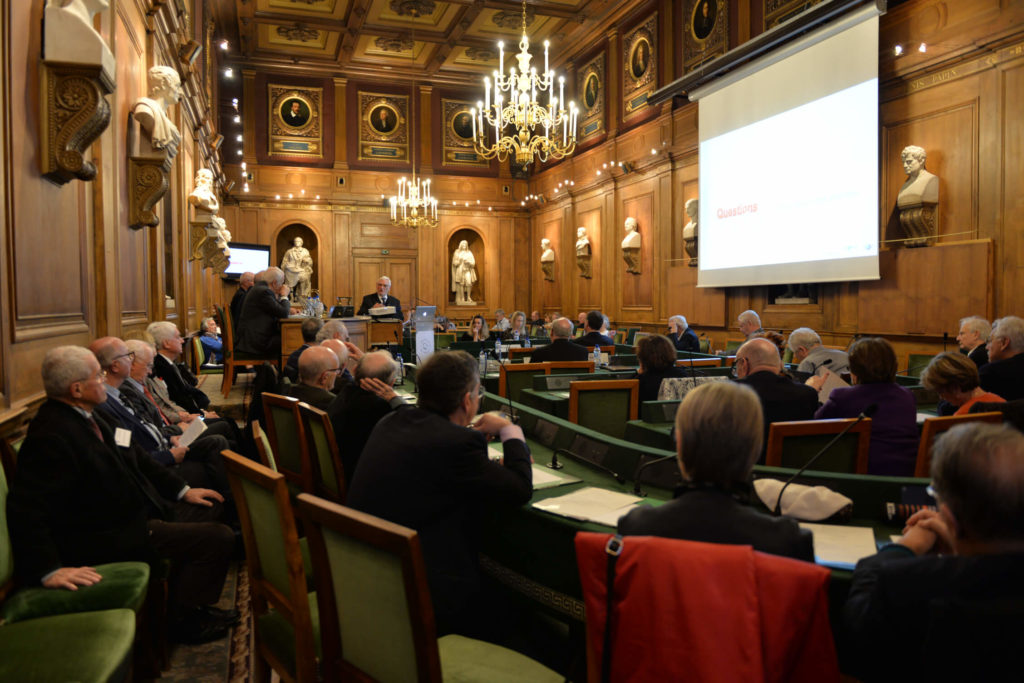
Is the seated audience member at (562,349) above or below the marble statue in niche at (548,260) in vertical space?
below

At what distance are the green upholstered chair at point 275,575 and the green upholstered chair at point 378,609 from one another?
16cm

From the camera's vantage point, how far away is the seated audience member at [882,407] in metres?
2.78

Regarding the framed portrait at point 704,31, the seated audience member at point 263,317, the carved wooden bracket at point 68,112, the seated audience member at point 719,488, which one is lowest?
the seated audience member at point 719,488

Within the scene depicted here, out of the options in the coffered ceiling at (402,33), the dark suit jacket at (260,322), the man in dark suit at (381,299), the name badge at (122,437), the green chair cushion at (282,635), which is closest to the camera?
the green chair cushion at (282,635)

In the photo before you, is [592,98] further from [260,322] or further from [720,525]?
[720,525]

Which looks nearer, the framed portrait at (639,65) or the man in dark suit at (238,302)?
the man in dark suit at (238,302)

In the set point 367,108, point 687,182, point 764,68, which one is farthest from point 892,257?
point 367,108

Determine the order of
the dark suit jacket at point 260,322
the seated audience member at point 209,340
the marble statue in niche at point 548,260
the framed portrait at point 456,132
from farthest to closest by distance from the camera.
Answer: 1. the framed portrait at point 456,132
2. the marble statue in niche at point 548,260
3. the seated audience member at point 209,340
4. the dark suit jacket at point 260,322

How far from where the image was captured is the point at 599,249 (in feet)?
45.0

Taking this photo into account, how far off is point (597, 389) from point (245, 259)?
33.4 ft

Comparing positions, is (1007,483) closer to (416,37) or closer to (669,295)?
(669,295)

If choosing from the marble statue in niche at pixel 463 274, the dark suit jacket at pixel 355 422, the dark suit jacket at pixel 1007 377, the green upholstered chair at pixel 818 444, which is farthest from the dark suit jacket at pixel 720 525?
the marble statue in niche at pixel 463 274

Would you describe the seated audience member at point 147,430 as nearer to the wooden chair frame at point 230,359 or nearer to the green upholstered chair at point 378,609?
the green upholstered chair at point 378,609

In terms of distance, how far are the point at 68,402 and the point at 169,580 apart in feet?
2.72
